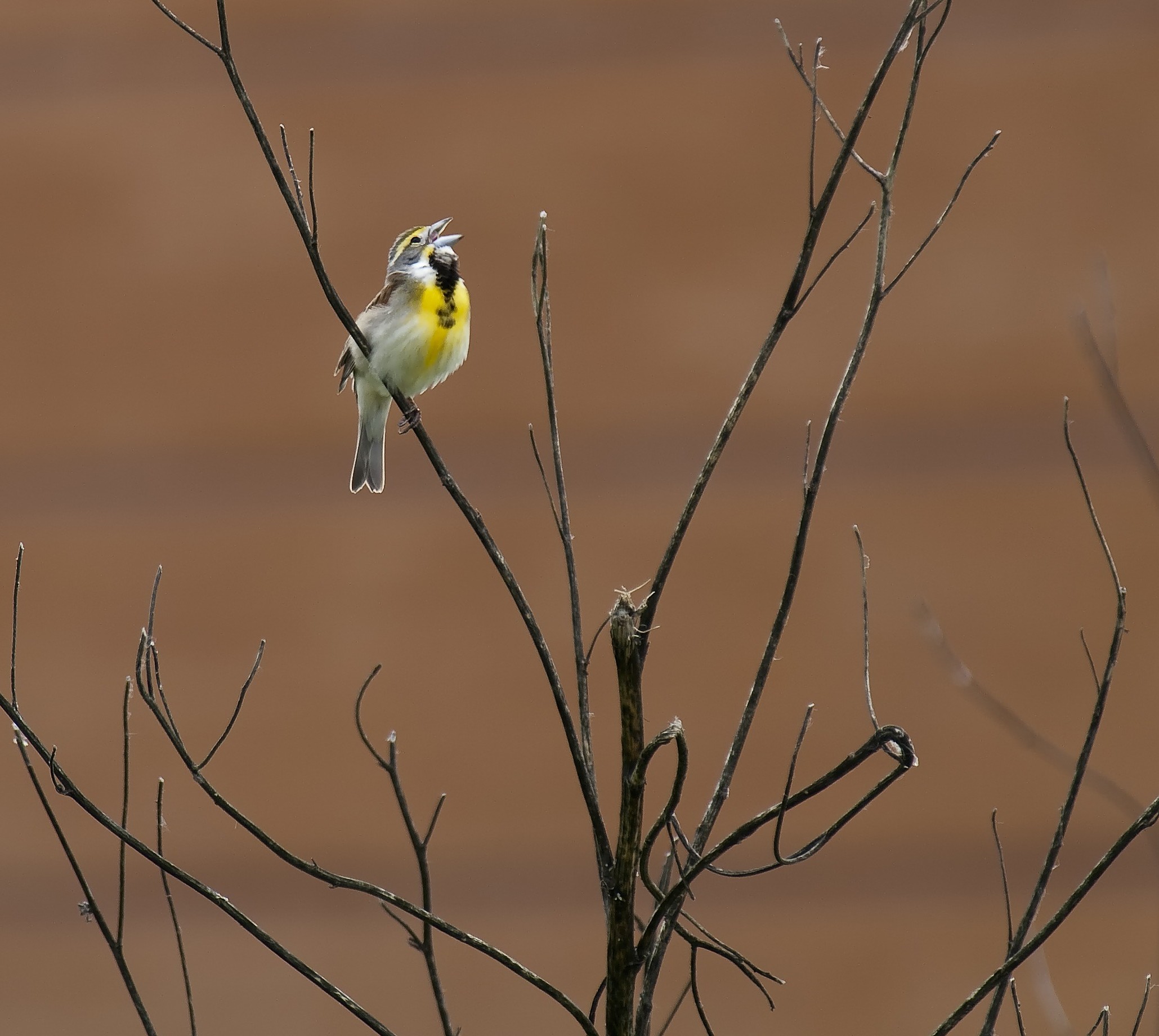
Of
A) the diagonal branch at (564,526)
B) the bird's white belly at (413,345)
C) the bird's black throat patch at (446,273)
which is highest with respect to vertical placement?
the bird's black throat patch at (446,273)

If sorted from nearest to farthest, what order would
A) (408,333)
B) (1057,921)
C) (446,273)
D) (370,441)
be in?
(1057,921) → (408,333) → (446,273) → (370,441)

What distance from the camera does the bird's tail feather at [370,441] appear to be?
10.6 feet

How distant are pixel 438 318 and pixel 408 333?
0.27 feet

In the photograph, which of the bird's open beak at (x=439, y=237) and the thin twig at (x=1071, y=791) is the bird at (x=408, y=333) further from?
the thin twig at (x=1071, y=791)

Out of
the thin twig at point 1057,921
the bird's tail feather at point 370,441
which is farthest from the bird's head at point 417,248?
the thin twig at point 1057,921

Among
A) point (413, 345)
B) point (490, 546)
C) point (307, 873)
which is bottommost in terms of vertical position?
point (307, 873)

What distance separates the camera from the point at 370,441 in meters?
3.27

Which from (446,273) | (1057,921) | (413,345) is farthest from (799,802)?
(446,273)

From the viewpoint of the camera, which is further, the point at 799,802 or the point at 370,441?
the point at 370,441

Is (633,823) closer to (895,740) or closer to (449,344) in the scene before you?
(895,740)

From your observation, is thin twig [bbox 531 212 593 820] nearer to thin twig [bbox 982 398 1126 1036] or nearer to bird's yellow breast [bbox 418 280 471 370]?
thin twig [bbox 982 398 1126 1036]

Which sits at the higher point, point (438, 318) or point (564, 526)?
point (438, 318)

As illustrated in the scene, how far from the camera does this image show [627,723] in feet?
3.69

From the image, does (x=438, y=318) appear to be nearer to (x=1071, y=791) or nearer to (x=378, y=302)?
(x=378, y=302)
